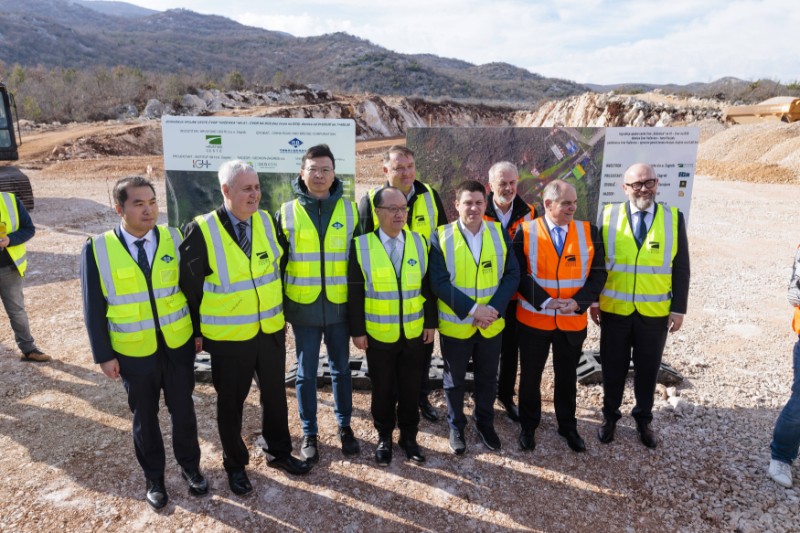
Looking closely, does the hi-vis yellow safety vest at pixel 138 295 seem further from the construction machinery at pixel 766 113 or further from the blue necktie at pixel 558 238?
the construction machinery at pixel 766 113

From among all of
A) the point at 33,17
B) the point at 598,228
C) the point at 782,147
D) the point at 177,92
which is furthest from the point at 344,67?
the point at 598,228

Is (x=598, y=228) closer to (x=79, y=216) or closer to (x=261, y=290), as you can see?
(x=261, y=290)

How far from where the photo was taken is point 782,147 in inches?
829

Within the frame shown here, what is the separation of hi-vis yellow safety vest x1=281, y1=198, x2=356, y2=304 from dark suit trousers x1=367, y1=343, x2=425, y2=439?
0.52 metres

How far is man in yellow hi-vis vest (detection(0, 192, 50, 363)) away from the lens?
5094 millimetres

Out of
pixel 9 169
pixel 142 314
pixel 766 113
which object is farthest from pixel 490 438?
pixel 766 113

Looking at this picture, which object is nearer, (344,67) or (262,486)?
(262,486)

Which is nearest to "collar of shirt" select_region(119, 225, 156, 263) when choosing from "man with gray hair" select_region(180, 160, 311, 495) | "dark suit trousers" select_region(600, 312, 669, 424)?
"man with gray hair" select_region(180, 160, 311, 495)

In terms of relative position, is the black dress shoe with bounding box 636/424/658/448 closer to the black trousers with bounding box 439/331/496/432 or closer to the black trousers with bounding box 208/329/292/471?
the black trousers with bounding box 439/331/496/432

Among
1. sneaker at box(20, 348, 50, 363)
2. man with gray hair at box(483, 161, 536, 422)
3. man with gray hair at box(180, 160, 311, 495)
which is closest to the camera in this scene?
man with gray hair at box(180, 160, 311, 495)

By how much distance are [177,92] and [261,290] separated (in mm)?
35563

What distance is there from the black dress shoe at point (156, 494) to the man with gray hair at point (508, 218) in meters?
2.76

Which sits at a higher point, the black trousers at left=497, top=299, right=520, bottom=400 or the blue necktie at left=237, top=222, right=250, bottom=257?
the blue necktie at left=237, top=222, right=250, bottom=257

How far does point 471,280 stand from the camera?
12.1ft
